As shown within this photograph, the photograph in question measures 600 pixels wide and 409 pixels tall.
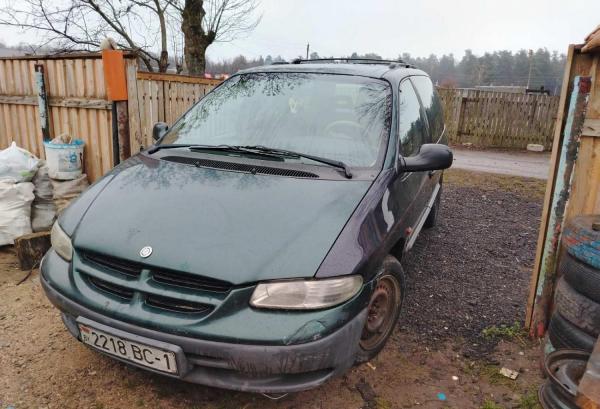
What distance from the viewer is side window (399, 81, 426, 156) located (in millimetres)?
3092

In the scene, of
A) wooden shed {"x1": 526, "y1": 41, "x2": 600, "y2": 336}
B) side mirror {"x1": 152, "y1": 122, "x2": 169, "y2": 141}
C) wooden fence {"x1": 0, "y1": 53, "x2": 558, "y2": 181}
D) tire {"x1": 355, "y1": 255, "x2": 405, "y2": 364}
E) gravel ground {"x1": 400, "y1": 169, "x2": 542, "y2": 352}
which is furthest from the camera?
wooden fence {"x1": 0, "y1": 53, "x2": 558, "y2": 181}

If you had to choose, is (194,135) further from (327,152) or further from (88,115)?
(88,115)

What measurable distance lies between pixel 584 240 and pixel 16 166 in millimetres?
5131

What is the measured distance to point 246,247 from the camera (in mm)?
2047

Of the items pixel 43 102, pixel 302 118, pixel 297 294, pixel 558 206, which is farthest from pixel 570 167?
pixel 43 102

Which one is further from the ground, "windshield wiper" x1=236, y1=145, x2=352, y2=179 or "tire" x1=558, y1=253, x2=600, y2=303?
"windshield wiper" x1=236, y1=145, x2=352, y2=179

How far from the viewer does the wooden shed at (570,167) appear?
2664 mm

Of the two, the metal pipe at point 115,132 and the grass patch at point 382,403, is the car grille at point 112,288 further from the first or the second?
the metal pipe at point 115,132

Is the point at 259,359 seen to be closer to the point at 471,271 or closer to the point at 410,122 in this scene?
the point at 410,122

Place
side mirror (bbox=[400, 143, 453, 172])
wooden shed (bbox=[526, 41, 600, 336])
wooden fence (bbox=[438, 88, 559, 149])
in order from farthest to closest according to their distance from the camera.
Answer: wooden fence (bbox=[438, 88, 559, 149])
side mirror (bbox=[400, 143, 453, 172])
wooden shed (bbox=[526, 41, 600, 336])

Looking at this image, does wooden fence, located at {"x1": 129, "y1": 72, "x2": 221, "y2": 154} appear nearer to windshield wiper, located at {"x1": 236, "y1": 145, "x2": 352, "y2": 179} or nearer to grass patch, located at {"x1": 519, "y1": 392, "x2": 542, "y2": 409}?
windshield wiper, located at {"x1": 236, "y1": 145, "x2": 352, "y2": 179}

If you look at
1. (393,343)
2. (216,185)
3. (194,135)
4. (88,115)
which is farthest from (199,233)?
(88,115)

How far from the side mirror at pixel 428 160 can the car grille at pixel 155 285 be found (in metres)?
1.51

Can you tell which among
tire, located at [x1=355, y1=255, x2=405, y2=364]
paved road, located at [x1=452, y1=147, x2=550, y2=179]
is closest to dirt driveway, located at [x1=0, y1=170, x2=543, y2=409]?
tire, located at [x1=355, y1=255, x2=405, y2=364]
